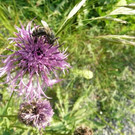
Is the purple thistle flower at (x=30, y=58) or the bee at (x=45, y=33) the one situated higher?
the bee at (x=45, y=33)

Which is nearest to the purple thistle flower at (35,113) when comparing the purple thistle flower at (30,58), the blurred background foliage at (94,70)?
the purple thistle flower at (30,58)

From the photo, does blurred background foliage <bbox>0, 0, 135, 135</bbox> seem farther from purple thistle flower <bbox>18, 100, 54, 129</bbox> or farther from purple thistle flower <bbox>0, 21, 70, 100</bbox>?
purple thistle flower <bbox>0, 21, 70, 100</bbox>

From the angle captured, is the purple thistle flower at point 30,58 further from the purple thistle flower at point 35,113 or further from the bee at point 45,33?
the purple thistle flower at point 35,113

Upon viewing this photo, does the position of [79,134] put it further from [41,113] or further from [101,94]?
[101,94]

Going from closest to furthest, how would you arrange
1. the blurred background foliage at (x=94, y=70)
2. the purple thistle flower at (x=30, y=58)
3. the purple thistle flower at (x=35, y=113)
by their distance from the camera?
the purple thistle flower at (x=30, y=58) → the purple thistle flower at (x=35, y=113) → the blurred background foliage at (x=94, y=70)

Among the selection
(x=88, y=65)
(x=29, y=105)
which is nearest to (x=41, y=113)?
(x=29, y=105)

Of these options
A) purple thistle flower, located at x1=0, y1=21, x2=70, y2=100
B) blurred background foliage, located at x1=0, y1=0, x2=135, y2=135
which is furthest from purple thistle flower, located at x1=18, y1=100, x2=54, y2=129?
blurred background foliage, located at x1=0, y1=0, x2=135, y2=135

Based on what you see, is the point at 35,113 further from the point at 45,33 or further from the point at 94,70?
the point at 94,70

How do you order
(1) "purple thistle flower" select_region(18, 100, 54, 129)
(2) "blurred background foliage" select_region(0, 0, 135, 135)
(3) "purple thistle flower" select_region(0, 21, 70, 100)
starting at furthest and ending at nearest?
(2) "blurred background foliage" select_region(0, 0, 135, 135), (1) "purple thistle flower" select_region(18, 100, 54, 129), (3) "purple thistle flower" select_region(0, 21, 70, 100)

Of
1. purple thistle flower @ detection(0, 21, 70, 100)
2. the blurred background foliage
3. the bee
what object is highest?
the bee
